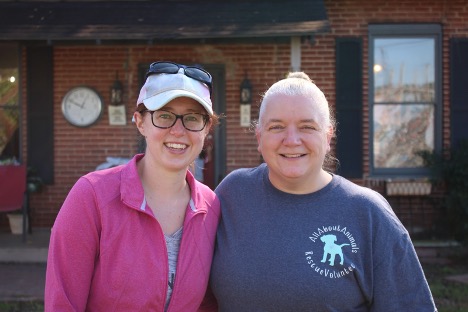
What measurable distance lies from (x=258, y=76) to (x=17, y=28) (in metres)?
2.98

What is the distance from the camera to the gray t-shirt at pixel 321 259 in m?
2.25

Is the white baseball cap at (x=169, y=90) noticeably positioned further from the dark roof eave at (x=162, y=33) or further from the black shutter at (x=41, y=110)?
the black shutter at (x=41, y=110)

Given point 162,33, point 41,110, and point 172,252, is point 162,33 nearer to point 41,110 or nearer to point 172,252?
point 41,110

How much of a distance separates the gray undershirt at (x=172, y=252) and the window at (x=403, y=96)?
6.17m

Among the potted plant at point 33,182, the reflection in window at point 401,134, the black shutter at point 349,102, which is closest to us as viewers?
the potted plant at point 33,182

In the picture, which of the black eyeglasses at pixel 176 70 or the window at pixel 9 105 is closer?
the black eyeglasses at pixel 176 70

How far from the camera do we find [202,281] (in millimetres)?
2334

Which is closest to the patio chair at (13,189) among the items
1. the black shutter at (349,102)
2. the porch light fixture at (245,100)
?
the porch light fixture at (245,100)

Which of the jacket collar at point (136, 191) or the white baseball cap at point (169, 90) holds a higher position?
the white baseball cap at point (169, 90)

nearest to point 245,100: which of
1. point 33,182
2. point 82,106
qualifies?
point 82,106

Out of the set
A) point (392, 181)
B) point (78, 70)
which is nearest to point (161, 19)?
point (78, 70)

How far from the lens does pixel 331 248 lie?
2.27 meters

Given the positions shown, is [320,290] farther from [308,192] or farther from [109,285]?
[109,285]

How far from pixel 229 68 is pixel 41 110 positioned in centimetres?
249
